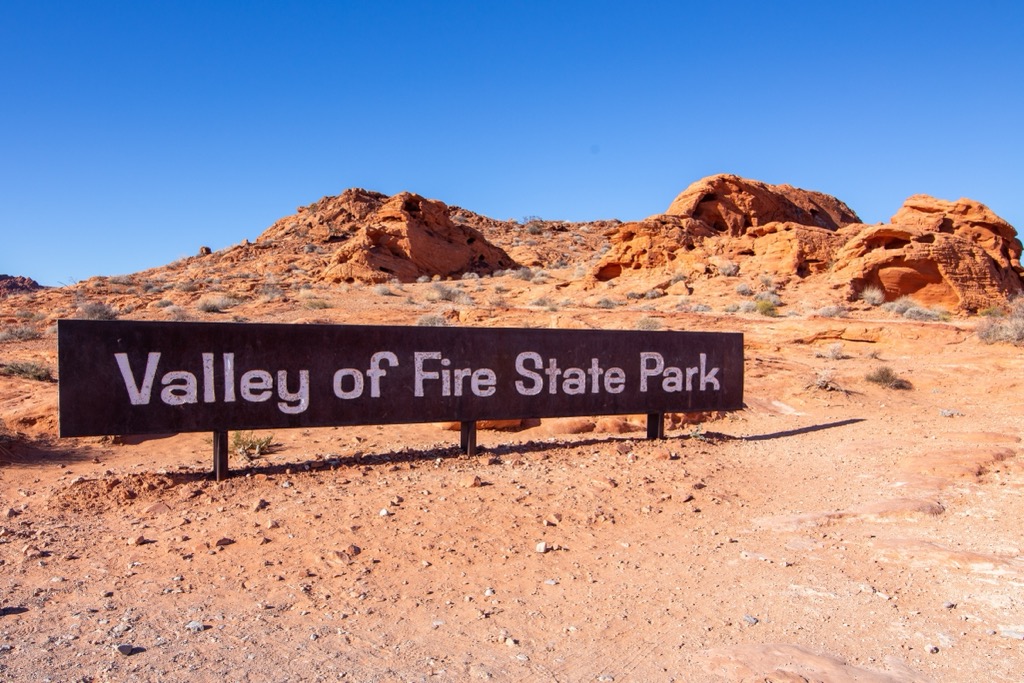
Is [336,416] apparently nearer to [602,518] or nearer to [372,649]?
[602,518]

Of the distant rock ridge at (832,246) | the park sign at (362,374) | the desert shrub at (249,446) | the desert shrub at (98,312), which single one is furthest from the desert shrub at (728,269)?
the desert shrub at (249,446)

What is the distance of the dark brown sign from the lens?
20.2 ft

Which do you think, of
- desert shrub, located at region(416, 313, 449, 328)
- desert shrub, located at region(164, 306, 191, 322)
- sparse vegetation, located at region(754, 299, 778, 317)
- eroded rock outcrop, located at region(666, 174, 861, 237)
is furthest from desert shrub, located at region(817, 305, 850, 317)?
desert shrub, located at region(164, 306, 191, 322)

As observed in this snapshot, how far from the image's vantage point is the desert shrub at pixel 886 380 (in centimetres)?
1412

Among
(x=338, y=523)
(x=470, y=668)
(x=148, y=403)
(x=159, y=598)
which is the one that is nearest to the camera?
(x=470, y=668)

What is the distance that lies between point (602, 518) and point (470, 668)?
239 cm

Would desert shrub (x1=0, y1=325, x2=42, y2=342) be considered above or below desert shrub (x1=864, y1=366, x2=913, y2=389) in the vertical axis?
above

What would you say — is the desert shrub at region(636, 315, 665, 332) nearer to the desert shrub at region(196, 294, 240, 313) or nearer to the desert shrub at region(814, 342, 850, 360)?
the desert shrub at region(814, 342, 850, 360)

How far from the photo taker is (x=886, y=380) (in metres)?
14.1

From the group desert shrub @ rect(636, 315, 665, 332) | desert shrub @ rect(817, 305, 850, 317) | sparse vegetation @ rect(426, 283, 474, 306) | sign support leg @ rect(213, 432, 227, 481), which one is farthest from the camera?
sparse vegetation @ rect(426, 283, 474, 306)

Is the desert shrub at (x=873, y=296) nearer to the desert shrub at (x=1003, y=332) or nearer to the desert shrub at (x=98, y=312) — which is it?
the desert shrub at (x=1003, y=332)

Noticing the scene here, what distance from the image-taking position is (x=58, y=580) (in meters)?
4.37

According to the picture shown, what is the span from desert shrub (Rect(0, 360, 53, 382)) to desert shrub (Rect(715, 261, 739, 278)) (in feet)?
80.3

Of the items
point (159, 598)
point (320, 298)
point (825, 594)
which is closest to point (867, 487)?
point (825, 594)
